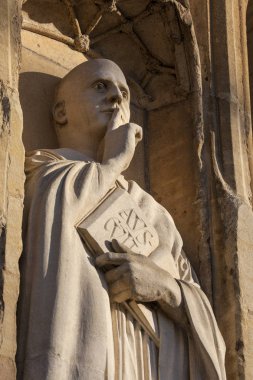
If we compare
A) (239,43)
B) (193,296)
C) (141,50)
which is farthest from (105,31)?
(193,296)

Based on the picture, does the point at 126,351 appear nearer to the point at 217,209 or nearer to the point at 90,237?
the point at 90,237

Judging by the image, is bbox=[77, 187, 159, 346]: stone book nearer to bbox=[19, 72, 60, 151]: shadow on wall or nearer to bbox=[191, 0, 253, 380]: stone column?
bbox=[191, 0, 253, 380]: stone column

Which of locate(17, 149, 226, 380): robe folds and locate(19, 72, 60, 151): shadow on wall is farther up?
locate(19, 72, 60, 151): shadow on wall

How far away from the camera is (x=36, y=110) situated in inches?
290

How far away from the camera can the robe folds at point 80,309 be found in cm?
600

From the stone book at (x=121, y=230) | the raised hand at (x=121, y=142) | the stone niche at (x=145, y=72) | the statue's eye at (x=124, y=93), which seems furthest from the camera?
the stone niche at (x=145, y=72)

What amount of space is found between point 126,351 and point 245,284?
1006 mm

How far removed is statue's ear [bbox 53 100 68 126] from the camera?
7254 mm

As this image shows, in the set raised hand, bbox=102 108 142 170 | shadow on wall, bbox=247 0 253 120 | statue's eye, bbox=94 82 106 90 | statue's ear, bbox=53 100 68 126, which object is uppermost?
shadow on wall, bbox=247 0 253 120

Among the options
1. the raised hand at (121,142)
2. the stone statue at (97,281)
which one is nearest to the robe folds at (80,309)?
the stone statue at (97,281)

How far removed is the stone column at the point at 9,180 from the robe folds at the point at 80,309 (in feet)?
0.51

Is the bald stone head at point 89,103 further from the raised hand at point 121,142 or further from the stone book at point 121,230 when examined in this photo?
the stone book at point 121,230

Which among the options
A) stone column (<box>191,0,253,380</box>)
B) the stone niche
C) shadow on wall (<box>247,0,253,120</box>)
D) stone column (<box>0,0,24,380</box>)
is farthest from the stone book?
shadow on wall (<box>247,0,253,120</box>)

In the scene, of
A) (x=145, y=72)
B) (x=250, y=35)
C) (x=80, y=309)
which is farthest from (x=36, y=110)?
(x=250, y=35)
